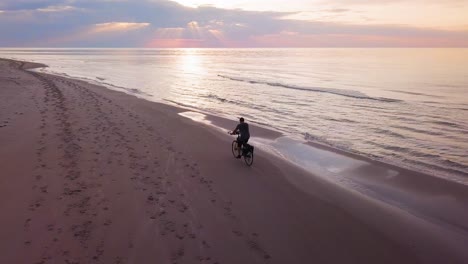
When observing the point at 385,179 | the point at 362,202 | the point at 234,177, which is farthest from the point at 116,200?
the point at 385,179

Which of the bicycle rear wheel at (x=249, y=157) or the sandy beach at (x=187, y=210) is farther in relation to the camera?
the bicycle rear wheel at (x=249, y=157)

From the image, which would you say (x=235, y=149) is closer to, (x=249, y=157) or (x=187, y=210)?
(x=249, y=157)

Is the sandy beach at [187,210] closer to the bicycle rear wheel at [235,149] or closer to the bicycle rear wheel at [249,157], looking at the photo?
the bicycle rear wheel at [249,157]

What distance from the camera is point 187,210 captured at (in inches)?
400

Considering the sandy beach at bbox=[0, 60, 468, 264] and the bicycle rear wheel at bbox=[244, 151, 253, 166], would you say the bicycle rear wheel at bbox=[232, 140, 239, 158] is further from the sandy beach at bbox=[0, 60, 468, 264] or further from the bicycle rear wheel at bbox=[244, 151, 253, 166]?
the bicycle rear wheel at bbox=[244, 151, 253, 166]

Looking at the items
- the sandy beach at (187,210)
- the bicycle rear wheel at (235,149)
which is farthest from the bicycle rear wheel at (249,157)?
the bicycle rear wheel at (235,149)

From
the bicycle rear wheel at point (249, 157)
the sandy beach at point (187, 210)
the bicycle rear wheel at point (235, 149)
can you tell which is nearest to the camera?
the sandy beach at point (187, 210)

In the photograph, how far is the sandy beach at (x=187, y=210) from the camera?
27.1ft

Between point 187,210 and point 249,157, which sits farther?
point 249,157

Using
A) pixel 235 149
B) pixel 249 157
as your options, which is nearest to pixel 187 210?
pixel 249 157

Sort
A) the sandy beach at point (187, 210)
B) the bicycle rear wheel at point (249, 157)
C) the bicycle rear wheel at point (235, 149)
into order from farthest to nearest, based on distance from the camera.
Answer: the bicycle rear wheel at point (235, 149) < the bicycle rear wheel at point (249, 157) < the sandy beach at point (187, 210)

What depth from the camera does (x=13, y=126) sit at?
18.6m

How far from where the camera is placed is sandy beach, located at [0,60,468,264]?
827 cm

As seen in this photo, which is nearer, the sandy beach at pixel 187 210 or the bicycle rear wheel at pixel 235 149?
the sandy beach at pixel 187 210
